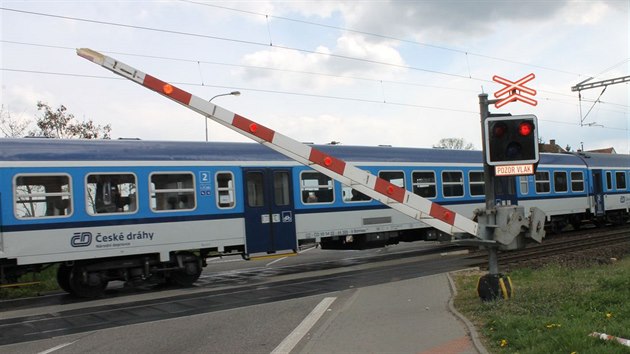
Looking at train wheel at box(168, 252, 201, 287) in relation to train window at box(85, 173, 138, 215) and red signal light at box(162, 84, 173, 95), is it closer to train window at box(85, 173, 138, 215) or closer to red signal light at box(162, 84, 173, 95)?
train window at box(85, 173, 138, 215)

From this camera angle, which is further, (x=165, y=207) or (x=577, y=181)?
(x=577, y=181)

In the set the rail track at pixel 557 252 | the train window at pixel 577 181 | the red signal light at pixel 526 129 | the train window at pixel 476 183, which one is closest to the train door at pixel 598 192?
the train window at pixel 577 181

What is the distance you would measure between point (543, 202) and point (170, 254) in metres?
15.6

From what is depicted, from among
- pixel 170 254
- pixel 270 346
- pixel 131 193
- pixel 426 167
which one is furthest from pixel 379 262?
pixel 270 346

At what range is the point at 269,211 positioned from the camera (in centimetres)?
1405

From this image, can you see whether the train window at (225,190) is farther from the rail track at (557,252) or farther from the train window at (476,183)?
the train window at (476,183)

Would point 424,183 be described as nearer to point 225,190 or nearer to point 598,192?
point 225,190

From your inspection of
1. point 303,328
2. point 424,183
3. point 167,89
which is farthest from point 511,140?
point 424,183

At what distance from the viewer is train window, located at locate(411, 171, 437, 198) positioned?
57.4 ft

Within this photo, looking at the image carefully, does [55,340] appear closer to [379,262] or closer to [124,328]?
[124,328]

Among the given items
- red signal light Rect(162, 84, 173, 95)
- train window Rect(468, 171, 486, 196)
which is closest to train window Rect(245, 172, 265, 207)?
red signal light Rect(162, 84, 173, 95)

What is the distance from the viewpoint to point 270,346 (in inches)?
267

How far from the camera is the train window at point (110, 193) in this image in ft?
38.7

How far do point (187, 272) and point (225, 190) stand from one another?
2.15m
